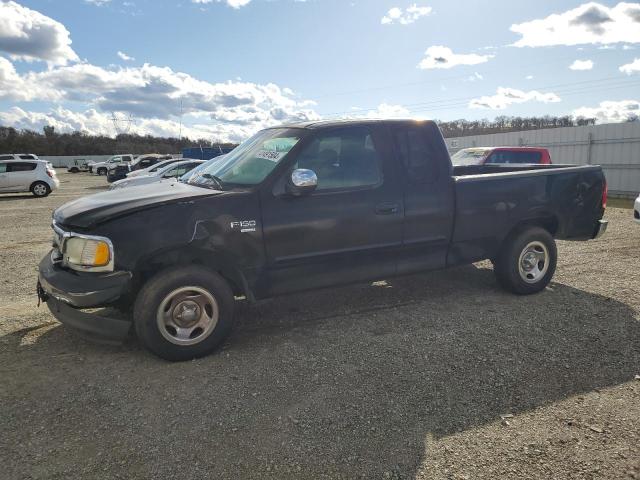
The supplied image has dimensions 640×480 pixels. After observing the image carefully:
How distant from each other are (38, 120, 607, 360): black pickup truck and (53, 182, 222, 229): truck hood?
0.01 m

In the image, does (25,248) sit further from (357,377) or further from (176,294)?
(357,377)

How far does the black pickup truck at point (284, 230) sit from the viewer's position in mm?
3561

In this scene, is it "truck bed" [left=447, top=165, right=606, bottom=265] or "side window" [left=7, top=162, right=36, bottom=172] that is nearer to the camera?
"truck bed" [left=447, top=165, right=606, bottom=265]

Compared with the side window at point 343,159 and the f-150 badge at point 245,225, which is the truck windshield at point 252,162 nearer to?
the side window at point 343,159

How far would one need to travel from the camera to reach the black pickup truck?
A: 11.7 feet

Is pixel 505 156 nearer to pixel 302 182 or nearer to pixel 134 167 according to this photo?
pixel 302 182

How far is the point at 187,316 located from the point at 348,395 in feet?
4.74

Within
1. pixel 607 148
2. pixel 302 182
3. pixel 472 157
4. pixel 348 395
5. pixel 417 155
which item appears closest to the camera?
pixel 348 395

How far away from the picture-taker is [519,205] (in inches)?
203

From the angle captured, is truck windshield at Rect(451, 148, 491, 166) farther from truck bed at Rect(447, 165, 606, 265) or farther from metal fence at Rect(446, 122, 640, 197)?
metal fence at Rect(446, 122, 640, 197)

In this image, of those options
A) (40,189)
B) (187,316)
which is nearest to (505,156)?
(187,316)

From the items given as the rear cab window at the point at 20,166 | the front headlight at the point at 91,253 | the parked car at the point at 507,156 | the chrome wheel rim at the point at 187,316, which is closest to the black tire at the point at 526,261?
the chrome wheel rim at the point at 187,316

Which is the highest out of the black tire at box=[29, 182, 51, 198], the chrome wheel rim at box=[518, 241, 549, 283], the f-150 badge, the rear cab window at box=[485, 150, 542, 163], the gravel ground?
the rear cab window at box=[485, 150, 542, 163]

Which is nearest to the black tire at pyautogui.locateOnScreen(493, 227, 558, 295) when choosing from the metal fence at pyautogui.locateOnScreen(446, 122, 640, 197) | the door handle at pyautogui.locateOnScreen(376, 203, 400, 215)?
the door handle at pyautogui.locateOnScreen(376, 203, 400, 215)
